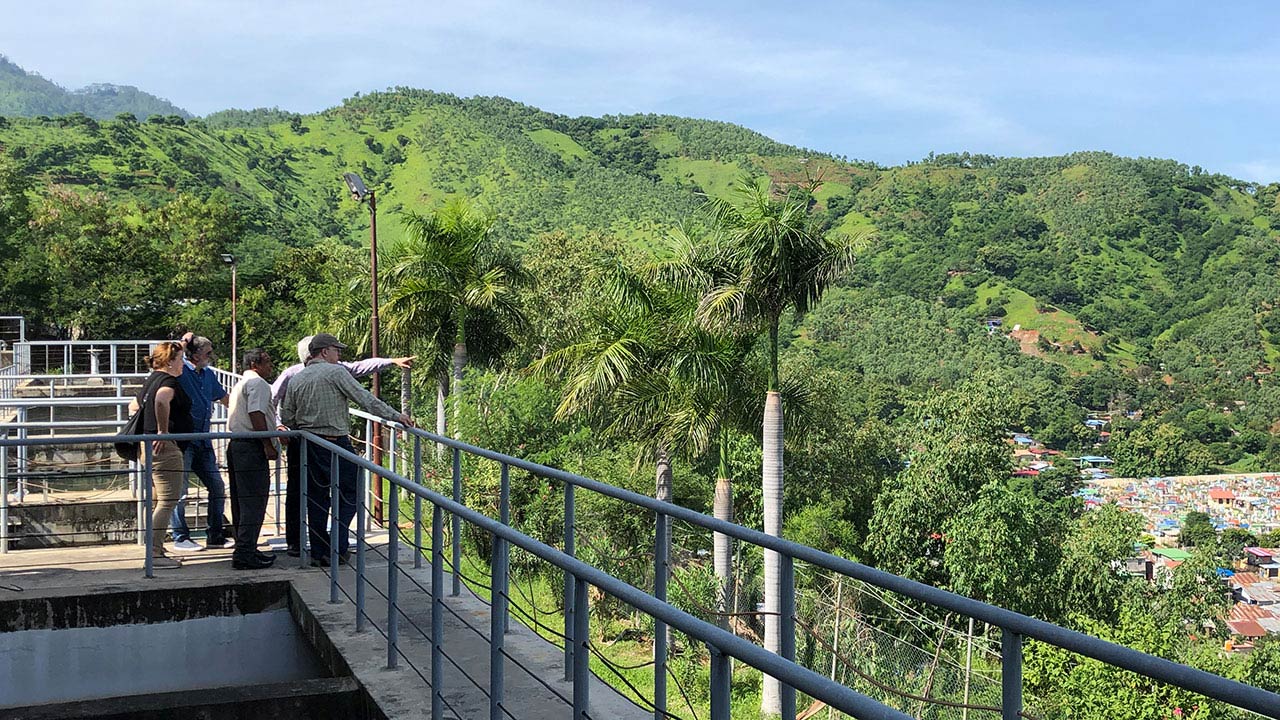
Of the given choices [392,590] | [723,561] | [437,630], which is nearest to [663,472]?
[723,561]

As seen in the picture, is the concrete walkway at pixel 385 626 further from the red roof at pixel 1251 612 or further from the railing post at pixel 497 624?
the red roof at pixel 1251 612

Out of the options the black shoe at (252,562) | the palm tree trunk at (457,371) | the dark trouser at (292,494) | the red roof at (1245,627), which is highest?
the dark trouser at (292,494)

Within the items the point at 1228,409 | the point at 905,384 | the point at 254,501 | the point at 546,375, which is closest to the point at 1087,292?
the point at 1228,409

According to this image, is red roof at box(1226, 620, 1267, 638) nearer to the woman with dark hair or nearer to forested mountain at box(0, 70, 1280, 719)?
forested mountain at box(0, 70, 1280, 719)

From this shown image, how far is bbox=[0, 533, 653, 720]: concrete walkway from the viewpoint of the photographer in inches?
188

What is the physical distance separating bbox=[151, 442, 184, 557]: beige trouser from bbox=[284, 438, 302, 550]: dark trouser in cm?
78

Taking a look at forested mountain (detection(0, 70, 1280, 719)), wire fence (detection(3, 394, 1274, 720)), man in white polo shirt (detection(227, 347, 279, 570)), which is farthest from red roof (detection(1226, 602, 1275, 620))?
man in white polo shirt (detection(227, 347, 279, 570))

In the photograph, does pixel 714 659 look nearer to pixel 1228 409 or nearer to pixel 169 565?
pixel 169 565

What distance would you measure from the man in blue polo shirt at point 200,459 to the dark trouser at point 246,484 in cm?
39

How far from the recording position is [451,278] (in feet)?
125

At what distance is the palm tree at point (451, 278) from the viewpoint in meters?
37.6

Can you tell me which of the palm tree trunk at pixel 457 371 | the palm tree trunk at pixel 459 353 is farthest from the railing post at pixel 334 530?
the palm tree trunk at pixel 459 353

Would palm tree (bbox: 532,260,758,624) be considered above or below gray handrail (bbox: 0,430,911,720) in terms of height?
below

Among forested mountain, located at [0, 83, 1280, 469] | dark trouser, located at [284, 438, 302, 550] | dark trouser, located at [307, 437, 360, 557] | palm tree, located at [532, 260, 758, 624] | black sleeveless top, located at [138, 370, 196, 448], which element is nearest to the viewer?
dark trouser, located at [307, 437, 360, 557]
